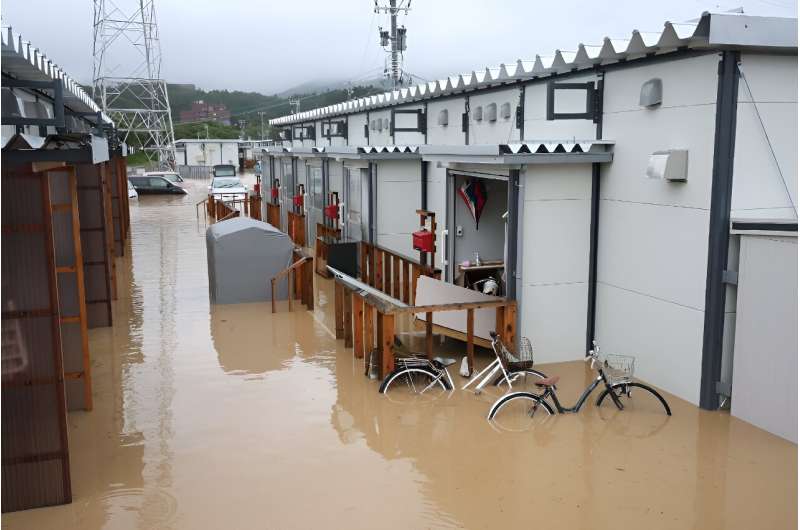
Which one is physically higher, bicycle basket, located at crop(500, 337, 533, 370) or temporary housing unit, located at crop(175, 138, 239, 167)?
temporary housing unit, located at crop(175, 138, 239, 167)

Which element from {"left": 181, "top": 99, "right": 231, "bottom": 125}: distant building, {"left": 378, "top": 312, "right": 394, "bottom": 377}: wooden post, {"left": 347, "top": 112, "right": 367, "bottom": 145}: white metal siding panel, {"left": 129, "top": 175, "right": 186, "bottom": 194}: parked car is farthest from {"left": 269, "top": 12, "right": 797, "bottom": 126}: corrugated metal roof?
{"left": 181, "top": 99, "right": 231, "bottom": 125}: distant building

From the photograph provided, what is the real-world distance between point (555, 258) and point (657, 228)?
4.77 feet

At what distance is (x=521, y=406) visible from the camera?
8.58m

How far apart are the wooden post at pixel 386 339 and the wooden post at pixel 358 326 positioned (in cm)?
87

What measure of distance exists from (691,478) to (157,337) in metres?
8.44

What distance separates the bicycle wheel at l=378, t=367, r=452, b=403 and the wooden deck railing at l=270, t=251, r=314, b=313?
15.8 ft

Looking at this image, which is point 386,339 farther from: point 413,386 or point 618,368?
point 618,368

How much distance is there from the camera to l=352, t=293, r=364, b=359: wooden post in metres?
10.2

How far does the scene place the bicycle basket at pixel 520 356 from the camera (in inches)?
356

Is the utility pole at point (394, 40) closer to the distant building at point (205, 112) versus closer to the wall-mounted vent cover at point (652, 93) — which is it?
the wall-mounted vent cover at point (652, 93)

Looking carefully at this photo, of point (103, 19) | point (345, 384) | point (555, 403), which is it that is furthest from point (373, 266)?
point (103, 19)

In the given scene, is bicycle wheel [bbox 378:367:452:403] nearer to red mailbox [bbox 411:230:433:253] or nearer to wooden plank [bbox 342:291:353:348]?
wooden plank [bbox 342:291:353:348]

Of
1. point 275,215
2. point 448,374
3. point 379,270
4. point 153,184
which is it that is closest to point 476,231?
point 379,270

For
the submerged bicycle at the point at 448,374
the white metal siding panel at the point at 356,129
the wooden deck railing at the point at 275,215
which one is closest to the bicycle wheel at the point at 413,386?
the submerged bicycle at the point at 448,374
